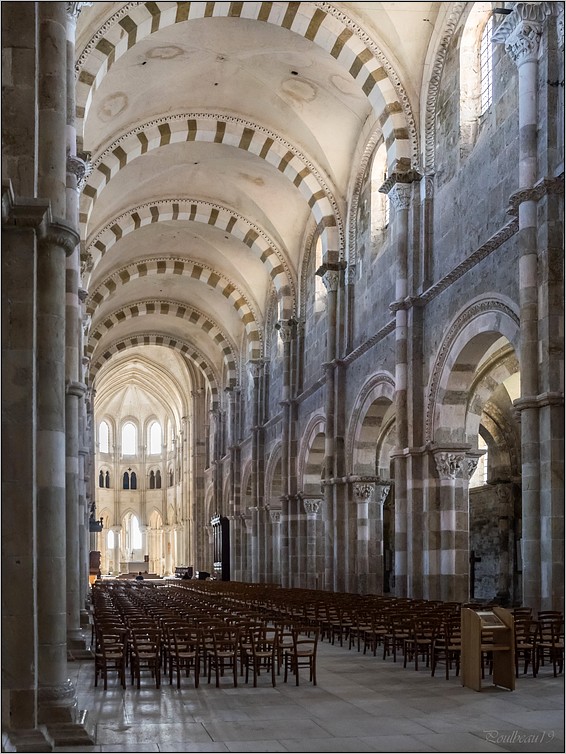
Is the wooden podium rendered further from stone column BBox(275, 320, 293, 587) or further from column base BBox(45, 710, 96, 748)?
stone column BBox(275, 320, 293, 587)

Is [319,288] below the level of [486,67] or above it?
below

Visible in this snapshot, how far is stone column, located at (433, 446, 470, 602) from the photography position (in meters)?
20.4

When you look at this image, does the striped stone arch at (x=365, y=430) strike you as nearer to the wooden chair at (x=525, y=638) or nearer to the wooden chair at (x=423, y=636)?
the wooden chair at (x=423, y=636)

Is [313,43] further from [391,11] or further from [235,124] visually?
[235,124]

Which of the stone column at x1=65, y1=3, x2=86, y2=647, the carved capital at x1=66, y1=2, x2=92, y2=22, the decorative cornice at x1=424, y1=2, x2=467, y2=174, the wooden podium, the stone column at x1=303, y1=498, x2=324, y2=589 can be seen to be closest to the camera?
the wooden podium

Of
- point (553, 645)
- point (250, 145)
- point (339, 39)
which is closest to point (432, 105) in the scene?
point (339, 39)

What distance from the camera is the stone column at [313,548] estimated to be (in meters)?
33.8

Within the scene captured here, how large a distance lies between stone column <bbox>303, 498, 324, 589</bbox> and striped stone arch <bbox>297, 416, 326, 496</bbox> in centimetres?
51

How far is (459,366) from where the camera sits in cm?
1992

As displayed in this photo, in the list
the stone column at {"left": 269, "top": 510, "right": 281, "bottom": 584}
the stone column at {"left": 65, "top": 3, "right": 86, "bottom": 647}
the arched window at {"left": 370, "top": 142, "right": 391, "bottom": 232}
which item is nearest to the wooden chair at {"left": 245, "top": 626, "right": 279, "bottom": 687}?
the stone column at {"left": 65, "top": 3, "right": 86, "bottom": 647}

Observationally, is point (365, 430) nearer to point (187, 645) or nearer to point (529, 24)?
point (529, 24)

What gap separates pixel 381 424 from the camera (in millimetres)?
27062

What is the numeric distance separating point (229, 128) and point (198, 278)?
13.0 metres

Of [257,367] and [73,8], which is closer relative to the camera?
[73,8]
